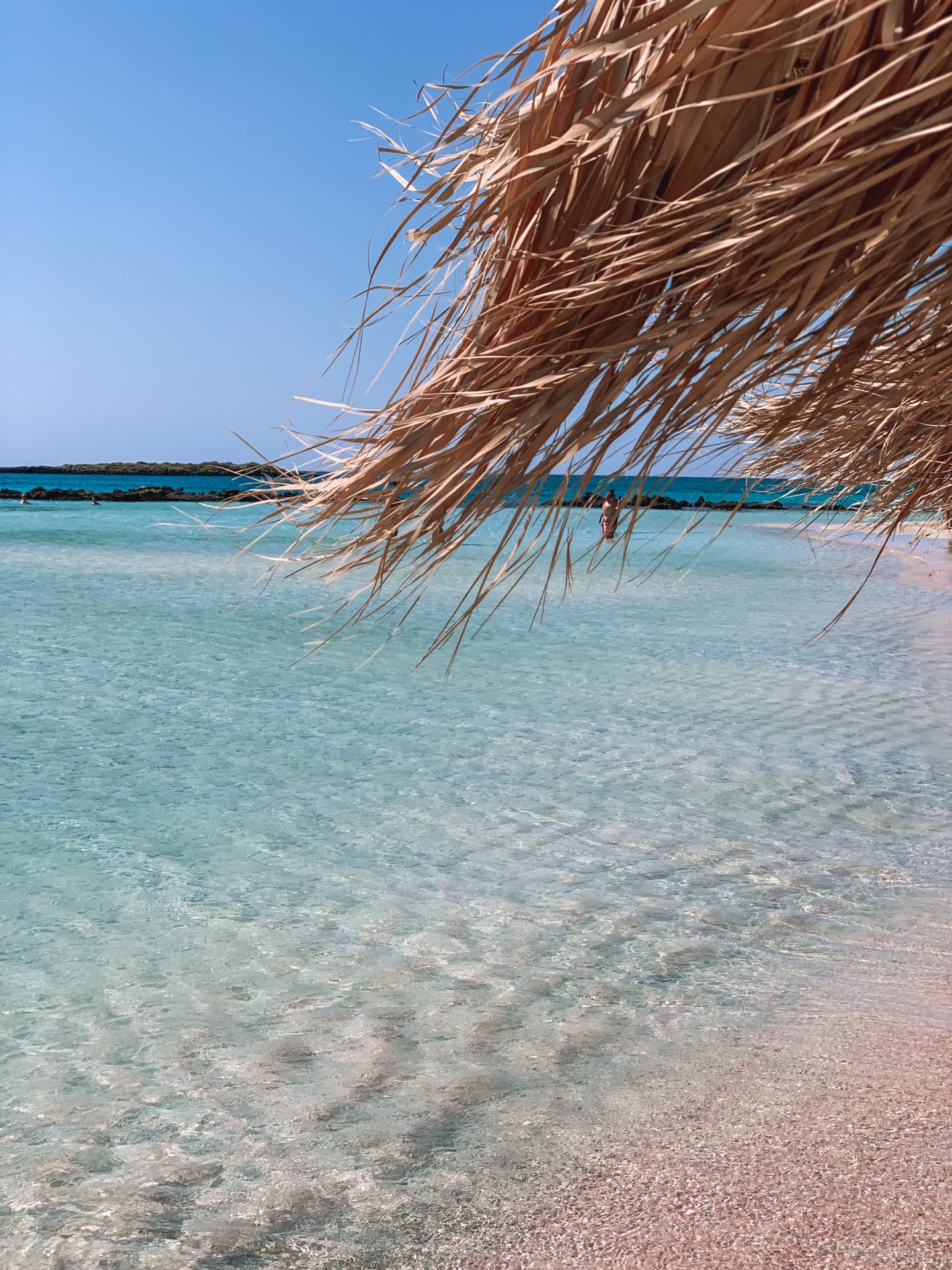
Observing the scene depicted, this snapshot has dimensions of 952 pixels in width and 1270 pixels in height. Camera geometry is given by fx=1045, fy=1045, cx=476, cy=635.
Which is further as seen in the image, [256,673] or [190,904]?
[256,673]

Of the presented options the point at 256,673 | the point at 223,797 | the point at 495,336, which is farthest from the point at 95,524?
the point at 495,336

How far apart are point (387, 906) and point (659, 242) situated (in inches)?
132

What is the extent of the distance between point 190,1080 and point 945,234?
2742 mm

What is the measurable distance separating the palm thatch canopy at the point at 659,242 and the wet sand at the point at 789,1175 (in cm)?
154

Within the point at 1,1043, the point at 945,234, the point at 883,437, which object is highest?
the point at 945,234

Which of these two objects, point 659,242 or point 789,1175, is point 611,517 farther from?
point 789,1175

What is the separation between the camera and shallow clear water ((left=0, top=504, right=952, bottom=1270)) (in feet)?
8.31

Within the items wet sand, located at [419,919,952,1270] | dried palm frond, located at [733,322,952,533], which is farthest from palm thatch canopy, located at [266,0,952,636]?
wet sand, located at [419,919,952,1270]

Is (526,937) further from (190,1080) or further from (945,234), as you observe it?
(945,234)

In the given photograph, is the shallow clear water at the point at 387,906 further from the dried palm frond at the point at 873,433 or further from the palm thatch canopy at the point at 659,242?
the dried palm frond at the point at 873,433

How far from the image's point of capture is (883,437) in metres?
2.19

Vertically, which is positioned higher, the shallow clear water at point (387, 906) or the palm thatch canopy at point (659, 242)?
the palm thatch canopy at point (659, 242)

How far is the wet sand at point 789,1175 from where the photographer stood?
2.14m

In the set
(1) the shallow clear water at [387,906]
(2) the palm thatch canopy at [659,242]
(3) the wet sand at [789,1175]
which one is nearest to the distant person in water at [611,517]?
(2) the palm thatch canopy at [659,242]
